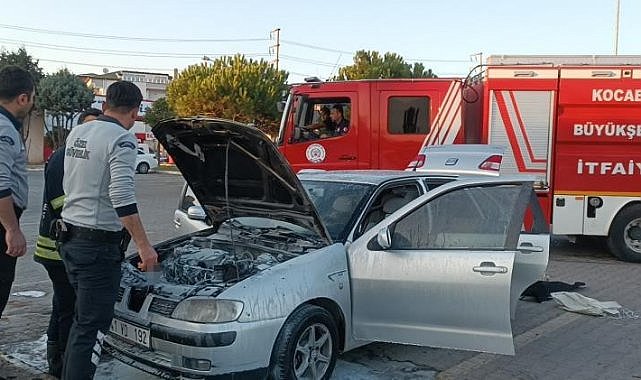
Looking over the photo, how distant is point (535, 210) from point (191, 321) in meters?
2.92

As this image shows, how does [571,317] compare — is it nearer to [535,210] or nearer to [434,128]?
[535,210]

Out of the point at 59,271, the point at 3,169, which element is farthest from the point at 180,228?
the point at 3,169

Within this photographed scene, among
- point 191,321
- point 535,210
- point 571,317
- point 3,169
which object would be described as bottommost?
point 571,317

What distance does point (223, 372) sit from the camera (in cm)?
362

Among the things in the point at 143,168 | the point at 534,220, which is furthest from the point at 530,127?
the point at 143,168

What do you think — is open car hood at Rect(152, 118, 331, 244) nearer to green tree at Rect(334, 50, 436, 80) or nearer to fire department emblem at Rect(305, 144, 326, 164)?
fire department emblem at Rect(305, 144, 326, 164)

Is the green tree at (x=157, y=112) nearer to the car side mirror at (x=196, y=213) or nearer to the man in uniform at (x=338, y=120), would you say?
the man in uniform at (x=338, y=120)

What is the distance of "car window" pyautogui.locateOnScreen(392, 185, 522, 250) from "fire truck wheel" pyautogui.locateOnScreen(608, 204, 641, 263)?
16.4 feet

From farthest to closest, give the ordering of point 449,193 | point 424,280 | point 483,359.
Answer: point 483,359, point 449,193, point 424,280

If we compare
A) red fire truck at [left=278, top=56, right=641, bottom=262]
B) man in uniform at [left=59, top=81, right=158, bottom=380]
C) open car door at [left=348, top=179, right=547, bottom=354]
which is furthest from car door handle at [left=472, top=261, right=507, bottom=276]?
red fire truck at [left=278, top=56, right=641, bottom=262]

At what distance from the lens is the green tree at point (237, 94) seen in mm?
33312

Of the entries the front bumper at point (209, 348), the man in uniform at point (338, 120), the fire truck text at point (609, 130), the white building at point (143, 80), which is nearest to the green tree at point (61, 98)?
the white building at point (143, 80)

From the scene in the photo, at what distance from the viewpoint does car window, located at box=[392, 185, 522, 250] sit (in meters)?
4.43

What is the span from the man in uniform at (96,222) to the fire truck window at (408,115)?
6503mm
